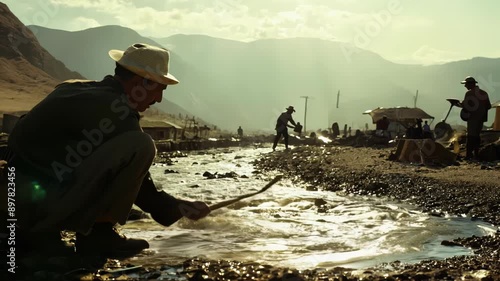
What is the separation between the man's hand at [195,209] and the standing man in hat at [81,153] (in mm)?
529

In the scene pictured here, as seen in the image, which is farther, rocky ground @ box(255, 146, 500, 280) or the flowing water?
the flowing water

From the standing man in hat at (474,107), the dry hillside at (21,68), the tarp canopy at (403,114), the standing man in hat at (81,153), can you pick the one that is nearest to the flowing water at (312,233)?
the standing man in hat at (81,153)

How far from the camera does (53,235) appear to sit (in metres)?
3.38

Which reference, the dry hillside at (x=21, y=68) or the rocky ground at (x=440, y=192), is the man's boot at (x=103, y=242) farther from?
the dry hillside at (x=21, y=68)

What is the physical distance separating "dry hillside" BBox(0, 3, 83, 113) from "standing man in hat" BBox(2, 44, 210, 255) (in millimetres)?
52295

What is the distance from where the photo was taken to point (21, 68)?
7388 centimetres

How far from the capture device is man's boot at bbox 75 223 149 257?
362cm

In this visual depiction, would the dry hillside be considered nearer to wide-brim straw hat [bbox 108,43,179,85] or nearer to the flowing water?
the flowing water

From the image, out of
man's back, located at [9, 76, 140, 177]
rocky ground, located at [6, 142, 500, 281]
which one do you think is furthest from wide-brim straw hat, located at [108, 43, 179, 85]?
rocky ground, located at [6, 142, 500, 281]

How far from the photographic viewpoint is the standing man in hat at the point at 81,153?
10.2 ft

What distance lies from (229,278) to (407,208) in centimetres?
435

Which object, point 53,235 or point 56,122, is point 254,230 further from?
point 56,122

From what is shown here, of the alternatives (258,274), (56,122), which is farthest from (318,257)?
(56,122)

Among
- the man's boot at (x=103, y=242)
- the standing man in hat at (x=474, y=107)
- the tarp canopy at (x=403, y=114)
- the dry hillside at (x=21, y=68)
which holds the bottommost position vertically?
the man's boot at (x=103, y=242)
